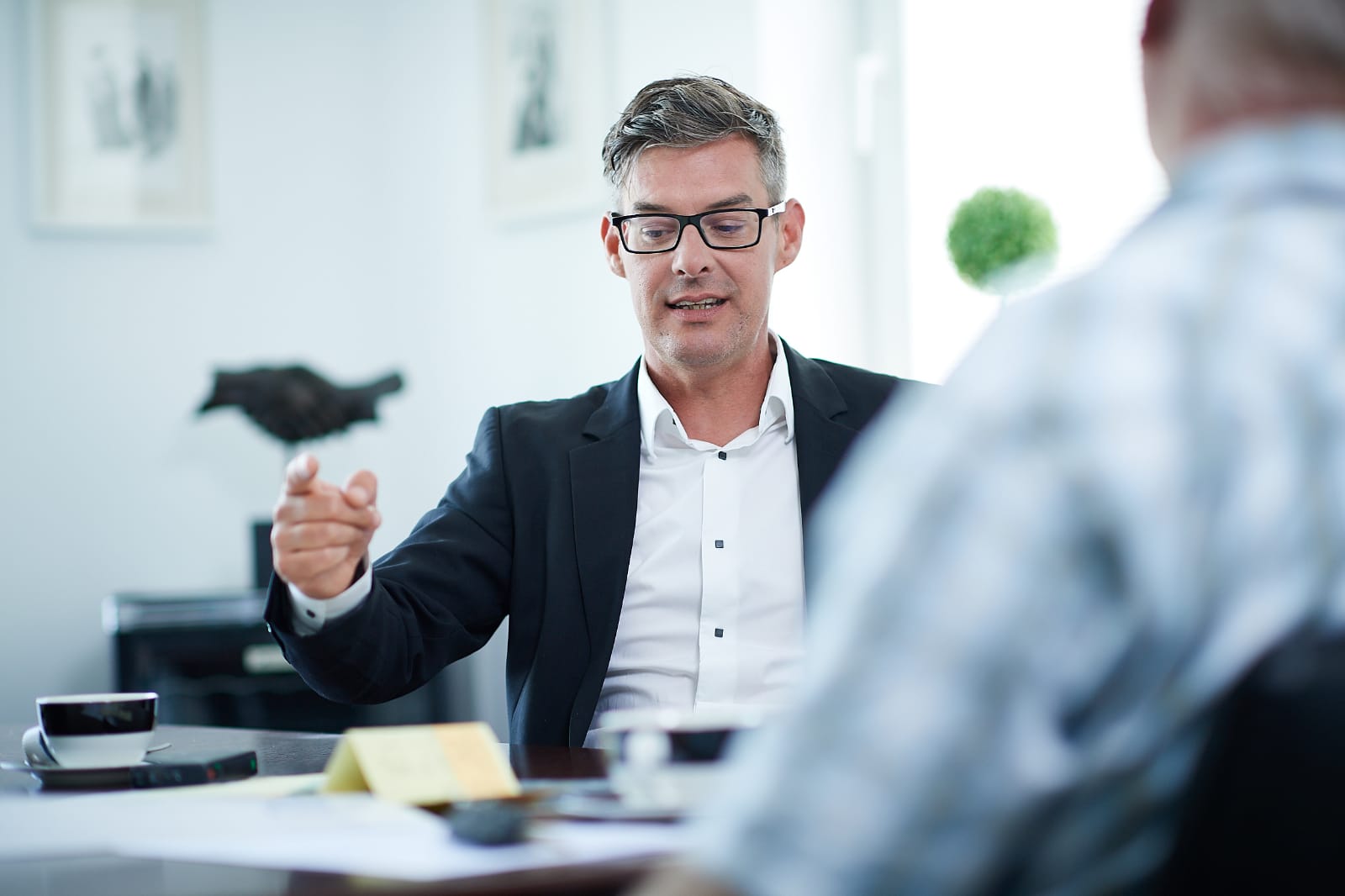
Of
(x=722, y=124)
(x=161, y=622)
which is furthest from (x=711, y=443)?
(x=161, y=622)

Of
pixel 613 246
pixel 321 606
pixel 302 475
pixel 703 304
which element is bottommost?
pixel 321 606

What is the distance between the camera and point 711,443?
2.02 m

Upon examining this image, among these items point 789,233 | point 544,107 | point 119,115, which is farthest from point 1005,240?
point 119,115

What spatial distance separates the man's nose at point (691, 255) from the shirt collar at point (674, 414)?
0.18m

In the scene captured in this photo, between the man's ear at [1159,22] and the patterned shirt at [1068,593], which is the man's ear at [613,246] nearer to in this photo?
the man's ear at [1159,22]

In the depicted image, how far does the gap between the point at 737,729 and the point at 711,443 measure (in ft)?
3.50

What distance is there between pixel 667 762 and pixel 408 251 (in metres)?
3.33

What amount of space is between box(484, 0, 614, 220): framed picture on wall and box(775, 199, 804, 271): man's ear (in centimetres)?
129

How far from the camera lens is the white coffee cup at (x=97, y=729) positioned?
1.20 m

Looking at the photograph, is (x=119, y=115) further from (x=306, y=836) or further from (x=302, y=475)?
(x=306, y=836)

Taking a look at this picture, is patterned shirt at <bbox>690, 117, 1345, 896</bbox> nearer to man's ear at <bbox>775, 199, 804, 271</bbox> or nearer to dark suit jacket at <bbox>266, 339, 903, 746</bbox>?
dark suit jacket at <bbox>266, 339, 903, 746</bbox>

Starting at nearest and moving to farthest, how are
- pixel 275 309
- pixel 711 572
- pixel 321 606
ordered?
pixel 321 606
pixel 711 572
pixel 275 309

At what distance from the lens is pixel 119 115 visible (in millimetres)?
3820

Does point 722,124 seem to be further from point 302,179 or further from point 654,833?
point 302,179
